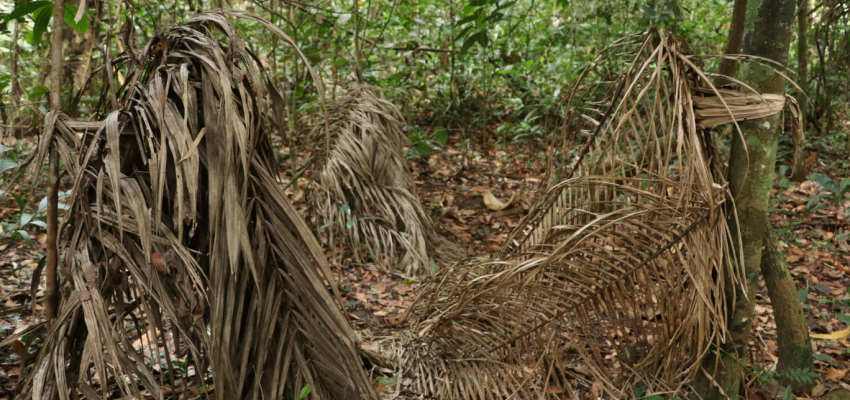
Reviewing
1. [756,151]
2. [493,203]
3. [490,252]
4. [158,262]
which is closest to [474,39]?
[493,203]

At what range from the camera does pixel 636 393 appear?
6.54 ft

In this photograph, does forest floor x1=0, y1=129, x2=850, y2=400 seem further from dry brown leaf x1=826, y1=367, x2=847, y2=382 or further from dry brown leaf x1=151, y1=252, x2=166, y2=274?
dry brown leaf x1=151, y1=252, x2=166, y2=274

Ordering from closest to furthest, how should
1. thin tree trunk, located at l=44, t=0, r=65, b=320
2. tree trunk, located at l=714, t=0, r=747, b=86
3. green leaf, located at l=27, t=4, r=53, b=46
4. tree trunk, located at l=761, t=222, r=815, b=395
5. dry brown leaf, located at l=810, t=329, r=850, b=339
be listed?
thin tree trunk, located at l=44, t=0, r=65, b=320
green leaf, located at l=27, t=4, r=53, b=46
tree trunk, located at l=761, t=222, r=815, b=395
dry brown leaf, located at l=810, t=329, r=850, b=339
tree trunk, located at l=714, t=0, r=747, b=86

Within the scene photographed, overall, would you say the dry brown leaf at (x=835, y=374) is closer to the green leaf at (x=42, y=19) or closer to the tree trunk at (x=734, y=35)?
the tree trunk at (x=734, y=35)

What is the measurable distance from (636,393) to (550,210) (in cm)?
68

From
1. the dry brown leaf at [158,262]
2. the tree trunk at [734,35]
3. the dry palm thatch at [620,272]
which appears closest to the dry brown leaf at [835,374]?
the dry palm thatch at [620,272]

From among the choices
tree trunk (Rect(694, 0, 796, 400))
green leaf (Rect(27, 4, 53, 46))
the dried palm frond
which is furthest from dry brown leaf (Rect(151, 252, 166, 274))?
the dried palm frond

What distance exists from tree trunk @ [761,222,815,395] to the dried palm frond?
6.52ft

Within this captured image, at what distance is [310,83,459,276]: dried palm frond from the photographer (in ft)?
12.2

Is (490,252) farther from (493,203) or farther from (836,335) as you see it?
(836,335)

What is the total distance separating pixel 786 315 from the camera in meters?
2.04

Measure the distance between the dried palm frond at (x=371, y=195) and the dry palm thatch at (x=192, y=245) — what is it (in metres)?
2.11

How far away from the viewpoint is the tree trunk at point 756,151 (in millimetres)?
1701

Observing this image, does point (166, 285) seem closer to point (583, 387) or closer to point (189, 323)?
point (189, 323)
